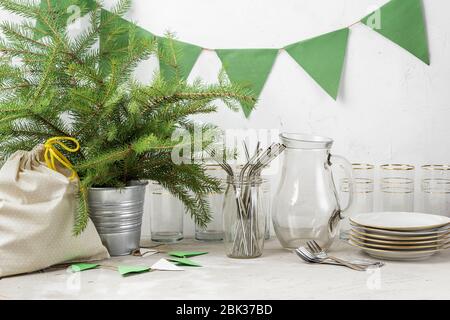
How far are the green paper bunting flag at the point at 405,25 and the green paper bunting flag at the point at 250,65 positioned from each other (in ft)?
0.96

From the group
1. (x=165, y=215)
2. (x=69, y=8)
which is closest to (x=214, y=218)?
(x=165, y=215)

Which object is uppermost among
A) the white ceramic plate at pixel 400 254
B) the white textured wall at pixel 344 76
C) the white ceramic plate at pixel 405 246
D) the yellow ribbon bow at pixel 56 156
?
the white textured wall at pixel 344 76

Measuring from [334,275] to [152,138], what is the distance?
48 centimetres

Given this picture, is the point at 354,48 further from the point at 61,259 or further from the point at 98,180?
the point at 61,259

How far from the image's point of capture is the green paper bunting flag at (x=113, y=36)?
1.54 meters

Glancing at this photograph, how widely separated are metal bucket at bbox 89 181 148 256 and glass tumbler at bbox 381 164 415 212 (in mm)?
650

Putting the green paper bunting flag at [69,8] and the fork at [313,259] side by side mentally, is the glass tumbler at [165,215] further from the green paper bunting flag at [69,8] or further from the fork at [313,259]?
the green paper bunting flag at [69,8]

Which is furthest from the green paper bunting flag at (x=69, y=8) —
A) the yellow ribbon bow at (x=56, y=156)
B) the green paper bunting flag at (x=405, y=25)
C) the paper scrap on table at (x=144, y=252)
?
the green paper bunting flag at (x=405, y=25)

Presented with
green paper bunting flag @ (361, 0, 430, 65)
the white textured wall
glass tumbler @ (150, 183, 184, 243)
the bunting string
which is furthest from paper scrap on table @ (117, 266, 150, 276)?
green paper bunting flag @ (361, 0, 430, 65)

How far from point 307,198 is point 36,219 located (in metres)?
0.63

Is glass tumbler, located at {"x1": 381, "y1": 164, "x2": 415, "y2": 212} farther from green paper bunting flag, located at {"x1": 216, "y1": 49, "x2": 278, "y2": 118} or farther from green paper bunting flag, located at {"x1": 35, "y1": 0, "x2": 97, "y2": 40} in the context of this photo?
green paper bunting flag, located at {"x1": 35, "y1": 0, "x2": 97, "y2": 40}

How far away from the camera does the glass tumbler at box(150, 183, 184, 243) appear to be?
162cm

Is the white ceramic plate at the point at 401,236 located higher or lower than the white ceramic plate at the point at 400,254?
higher
